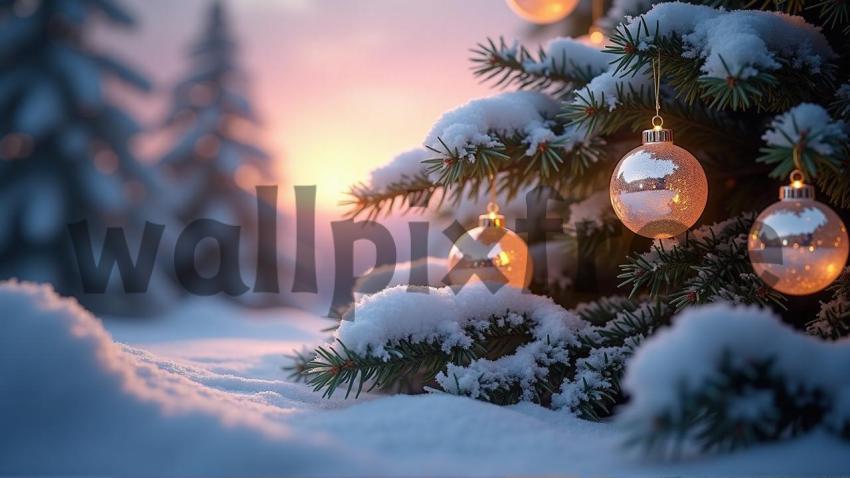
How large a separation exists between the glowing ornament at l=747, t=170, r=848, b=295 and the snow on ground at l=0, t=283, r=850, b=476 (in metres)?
0.29

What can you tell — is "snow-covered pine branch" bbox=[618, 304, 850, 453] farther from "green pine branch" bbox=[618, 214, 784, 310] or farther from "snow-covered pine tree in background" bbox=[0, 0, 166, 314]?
"snow-covered pine tree in background" bbox=[0, 0, 166, 314]

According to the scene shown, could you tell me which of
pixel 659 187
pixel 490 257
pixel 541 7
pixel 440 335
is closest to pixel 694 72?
pixel 659 187

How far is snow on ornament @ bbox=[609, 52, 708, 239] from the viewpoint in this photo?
1179mm

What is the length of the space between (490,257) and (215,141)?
680 centimetres

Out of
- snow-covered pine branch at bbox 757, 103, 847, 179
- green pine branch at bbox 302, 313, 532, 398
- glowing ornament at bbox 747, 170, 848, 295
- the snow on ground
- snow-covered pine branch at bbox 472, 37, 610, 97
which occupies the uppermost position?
snow-covered pine branch at bbox 472, 37, 610, 97

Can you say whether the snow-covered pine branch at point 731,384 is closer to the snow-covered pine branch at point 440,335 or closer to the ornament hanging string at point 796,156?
the ornament hanging string at point 796,156

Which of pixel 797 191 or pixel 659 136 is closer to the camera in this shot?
pixel 797 191

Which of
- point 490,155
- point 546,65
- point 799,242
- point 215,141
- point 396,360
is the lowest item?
point 396,360

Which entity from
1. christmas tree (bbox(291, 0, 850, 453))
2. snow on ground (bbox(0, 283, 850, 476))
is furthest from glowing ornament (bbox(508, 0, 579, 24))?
snow on ground (bbox(0, 283, 850, 476))

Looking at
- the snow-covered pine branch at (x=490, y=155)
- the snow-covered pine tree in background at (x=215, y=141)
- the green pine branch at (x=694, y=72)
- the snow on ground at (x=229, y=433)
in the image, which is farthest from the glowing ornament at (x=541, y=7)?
the snow-covered pine tree in background at (x=215, y=141)

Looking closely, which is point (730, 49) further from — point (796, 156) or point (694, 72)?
point (796, 156)

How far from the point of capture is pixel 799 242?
967mm

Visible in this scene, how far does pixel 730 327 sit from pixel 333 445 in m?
0.53

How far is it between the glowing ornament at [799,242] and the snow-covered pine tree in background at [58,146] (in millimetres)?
5600
